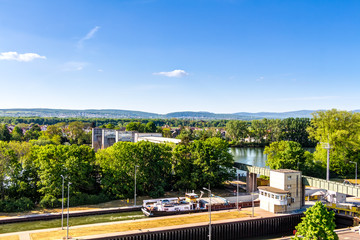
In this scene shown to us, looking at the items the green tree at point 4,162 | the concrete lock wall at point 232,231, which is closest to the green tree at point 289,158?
the concrete lock wall at point 232,231

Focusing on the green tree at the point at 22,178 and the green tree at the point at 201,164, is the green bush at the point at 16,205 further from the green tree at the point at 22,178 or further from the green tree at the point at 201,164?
the green tree at the point at 201,164

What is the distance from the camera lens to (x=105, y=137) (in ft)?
341

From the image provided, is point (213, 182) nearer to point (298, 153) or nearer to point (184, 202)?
point (184, 202)

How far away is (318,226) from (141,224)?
22.0m

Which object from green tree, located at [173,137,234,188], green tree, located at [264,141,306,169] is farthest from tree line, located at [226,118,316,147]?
green tree, located at [173,137,234,188]

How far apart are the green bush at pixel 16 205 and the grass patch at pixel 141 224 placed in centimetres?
1269

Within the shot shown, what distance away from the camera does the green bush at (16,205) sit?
4619 centimetres

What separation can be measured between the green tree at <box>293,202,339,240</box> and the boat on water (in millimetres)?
19863

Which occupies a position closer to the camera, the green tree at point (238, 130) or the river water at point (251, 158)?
the river water at point (251, 158)

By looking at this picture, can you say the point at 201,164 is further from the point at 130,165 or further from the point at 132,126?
the point at 132,126

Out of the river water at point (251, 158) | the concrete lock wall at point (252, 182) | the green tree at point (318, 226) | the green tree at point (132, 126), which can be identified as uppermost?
the green tree at point (132, 126)

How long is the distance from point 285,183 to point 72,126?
12770 centimetres

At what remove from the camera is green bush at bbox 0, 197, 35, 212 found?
152 ft

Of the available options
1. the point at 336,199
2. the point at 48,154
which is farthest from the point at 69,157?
the point at 336,199
